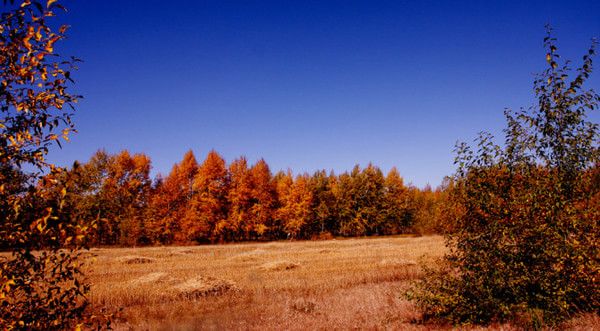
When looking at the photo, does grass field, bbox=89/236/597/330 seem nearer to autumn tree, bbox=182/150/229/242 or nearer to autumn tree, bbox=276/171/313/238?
autumn tree, bbox=182/150/229/242

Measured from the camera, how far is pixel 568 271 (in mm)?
8141

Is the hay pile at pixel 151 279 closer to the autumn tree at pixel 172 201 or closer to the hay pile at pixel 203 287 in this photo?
the hay pile at pixel 203 287

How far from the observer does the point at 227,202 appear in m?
56.0

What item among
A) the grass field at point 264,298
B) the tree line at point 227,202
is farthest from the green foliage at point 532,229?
the tree line at point 227,202

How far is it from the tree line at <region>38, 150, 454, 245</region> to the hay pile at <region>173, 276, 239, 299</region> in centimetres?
3079

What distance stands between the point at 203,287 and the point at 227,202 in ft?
138

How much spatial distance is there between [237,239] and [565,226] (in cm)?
5189

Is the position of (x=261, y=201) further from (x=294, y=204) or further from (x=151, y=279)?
(x=151, y=279)

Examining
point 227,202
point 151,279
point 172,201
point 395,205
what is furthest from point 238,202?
point 151,279

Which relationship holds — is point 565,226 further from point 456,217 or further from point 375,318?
point 375,318

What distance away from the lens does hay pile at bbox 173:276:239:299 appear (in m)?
14.3

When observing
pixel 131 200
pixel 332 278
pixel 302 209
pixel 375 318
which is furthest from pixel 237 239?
pixel 375 318

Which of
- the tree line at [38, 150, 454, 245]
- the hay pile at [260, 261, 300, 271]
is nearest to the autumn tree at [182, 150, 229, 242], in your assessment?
the tree line at [38, 150, 454, 245]

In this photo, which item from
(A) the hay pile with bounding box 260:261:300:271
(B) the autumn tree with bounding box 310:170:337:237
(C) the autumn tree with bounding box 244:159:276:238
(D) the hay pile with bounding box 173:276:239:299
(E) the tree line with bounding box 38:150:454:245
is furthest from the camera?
(B) the autumn tree with bounding box 310:170:337:237
